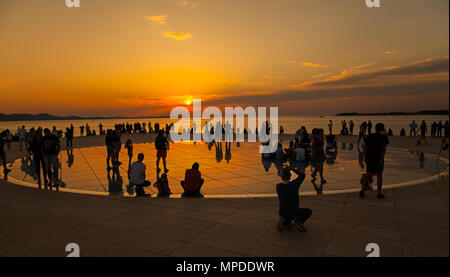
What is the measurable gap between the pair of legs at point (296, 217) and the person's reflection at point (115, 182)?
5534 mm

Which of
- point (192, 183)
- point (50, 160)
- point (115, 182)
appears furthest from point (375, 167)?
point (50, 160)

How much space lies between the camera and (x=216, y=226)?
5547 mm

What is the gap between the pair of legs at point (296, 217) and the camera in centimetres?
516

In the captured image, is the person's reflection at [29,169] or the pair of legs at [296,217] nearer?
the pair of legs at [296,217]

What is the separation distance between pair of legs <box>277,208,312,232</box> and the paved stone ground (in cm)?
15

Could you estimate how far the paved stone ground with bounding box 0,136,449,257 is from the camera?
4.49 meters

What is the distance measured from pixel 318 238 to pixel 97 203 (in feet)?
18.1

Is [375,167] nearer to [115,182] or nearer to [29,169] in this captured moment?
[115,182]

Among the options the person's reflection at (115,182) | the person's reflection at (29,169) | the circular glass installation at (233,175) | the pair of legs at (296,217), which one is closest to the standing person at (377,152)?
the circular glass installation at (233,175)

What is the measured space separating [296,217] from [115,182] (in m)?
7.27

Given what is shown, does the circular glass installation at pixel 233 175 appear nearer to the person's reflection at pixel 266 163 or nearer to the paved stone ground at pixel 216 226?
the person's reflection at pixel 266 163

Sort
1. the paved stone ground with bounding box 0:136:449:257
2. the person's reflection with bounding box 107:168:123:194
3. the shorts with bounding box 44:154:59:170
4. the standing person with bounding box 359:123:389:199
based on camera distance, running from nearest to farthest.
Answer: the paved stone ground with bounding box 0:136:449:257 < the standing person with bounding box 359:123:389:199 < the person's reflection with bounding box 107:168:123:194 < the shorts with bounding box 44:154:59:170

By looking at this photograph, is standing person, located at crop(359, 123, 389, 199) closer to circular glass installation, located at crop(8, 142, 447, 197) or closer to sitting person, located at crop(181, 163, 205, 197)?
circular glass installation, located at crop(8, 142, 447, 197)

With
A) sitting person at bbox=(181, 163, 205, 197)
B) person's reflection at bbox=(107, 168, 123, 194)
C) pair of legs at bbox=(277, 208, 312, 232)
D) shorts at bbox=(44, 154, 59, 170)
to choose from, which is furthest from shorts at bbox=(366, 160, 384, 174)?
shorts at bbox=(44, 154, 59, 170)
